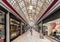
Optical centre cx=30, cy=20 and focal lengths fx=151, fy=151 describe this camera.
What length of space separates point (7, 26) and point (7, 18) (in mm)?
488

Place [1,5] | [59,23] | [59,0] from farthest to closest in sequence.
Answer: [59,23] < [1,5] < [59,0]

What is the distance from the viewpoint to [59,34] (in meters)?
7.55

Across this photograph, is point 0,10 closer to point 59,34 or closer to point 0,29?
point 0,29

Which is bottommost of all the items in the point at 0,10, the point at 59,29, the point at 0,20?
the point at 59,29

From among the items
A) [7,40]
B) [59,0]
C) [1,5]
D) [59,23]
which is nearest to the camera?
[59,0]

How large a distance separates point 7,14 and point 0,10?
73.5 inches

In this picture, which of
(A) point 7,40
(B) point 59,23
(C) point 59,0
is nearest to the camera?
(C) point 59,0

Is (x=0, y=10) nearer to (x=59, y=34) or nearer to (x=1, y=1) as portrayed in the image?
(x=1, y=1)

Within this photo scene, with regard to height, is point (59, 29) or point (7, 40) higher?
point (59, 29)

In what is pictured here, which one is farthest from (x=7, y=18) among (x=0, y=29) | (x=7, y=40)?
(x=0, y=29)

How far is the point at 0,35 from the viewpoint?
7184 mm

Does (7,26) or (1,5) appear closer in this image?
(1,5)

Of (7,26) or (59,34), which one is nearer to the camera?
(59,34)

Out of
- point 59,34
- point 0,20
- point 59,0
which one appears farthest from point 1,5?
point 59,34
